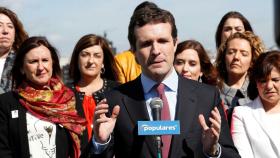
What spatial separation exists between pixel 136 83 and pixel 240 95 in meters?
2.06

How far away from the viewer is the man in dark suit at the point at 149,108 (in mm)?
2352

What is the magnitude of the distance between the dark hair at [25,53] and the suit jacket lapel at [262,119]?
188cm

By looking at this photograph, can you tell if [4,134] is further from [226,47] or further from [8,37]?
[226,47]

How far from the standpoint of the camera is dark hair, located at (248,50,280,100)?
354 cm

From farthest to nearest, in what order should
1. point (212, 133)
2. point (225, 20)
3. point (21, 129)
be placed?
point (225, 20), point (21, 129), point (212, 133)

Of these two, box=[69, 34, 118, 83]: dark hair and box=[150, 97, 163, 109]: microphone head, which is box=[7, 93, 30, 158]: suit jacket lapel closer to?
box=[69, 34, 118, 83]: dark hair

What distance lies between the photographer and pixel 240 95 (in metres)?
4.41

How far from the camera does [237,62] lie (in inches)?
176

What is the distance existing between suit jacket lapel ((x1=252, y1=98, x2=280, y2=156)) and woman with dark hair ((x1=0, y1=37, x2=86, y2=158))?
5.07 ft

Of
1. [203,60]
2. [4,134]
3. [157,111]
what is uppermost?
[203,60]

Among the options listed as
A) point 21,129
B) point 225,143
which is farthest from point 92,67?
point 225,143

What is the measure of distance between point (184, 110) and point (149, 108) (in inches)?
7.6

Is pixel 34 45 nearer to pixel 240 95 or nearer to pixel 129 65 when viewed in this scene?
pixel 129 65

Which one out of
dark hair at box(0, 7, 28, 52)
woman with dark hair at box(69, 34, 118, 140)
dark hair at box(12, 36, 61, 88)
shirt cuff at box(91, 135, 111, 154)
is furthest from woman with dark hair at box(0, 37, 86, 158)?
shirt cuff at box(91, 135, 111, 154)
